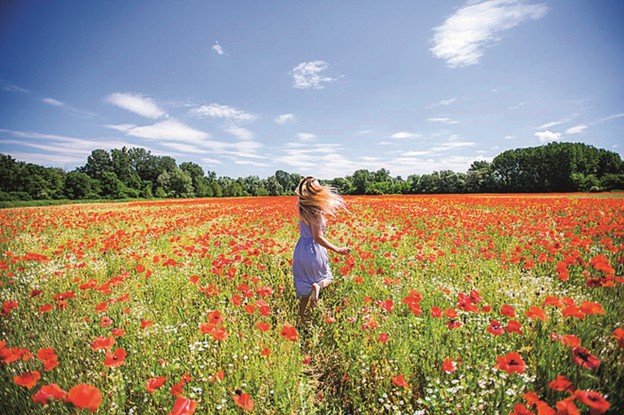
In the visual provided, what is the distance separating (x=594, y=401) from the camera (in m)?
1.41

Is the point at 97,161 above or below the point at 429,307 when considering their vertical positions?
above

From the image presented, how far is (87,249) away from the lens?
24.0 ft

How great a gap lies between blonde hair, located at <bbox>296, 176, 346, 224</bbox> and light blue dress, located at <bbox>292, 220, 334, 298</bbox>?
0.17 meters

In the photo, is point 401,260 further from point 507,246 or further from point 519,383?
point 519,383

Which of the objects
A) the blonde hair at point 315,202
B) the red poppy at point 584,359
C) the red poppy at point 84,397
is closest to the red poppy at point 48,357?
the red poppy at point 84,397

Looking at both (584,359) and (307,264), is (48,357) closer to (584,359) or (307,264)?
(307,264)

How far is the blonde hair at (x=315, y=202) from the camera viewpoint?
389 cm

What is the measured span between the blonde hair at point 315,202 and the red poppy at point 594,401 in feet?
9.07

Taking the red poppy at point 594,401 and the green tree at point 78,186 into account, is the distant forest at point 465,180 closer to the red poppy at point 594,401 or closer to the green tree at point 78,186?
the green tree at point 78,186

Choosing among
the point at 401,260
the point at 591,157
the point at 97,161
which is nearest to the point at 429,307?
the point at 401,260

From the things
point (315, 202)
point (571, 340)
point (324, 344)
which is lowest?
point (324, 344)

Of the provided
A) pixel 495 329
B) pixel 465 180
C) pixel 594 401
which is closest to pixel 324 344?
pixel 495 329

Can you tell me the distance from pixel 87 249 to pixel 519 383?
890 centimetres

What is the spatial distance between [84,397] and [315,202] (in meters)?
2.92
